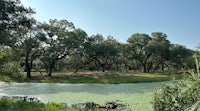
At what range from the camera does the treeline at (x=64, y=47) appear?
4169 cm

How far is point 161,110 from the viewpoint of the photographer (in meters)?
13.4

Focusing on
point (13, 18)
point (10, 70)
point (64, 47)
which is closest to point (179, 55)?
point (64, 47)

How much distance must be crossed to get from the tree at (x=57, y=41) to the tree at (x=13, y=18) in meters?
26.7

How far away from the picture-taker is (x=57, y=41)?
242ft

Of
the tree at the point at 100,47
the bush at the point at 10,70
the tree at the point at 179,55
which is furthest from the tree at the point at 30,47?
the tree at the point at 179,55

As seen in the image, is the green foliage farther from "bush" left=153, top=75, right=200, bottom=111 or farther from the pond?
the pond

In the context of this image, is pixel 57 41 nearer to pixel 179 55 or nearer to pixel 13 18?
pixel 13 18

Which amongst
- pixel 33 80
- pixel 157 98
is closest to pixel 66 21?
pixel 33 80

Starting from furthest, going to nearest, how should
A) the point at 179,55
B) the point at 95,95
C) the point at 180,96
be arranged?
1. the point at 179,55
2. the point at 95,95
3. the point at 180,96

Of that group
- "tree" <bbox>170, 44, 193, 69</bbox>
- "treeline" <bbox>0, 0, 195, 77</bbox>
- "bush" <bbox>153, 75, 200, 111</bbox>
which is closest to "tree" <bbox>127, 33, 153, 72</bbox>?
"treeline" <bbox>0, 0, 195, 77</bbox>

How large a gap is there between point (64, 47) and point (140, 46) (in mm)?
41067

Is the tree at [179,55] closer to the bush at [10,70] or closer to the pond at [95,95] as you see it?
the pond at [95,95]

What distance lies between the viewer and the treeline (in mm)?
41688

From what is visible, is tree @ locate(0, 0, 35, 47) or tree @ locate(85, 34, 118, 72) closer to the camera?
tree @ locate(0, 0, 35, 47)
